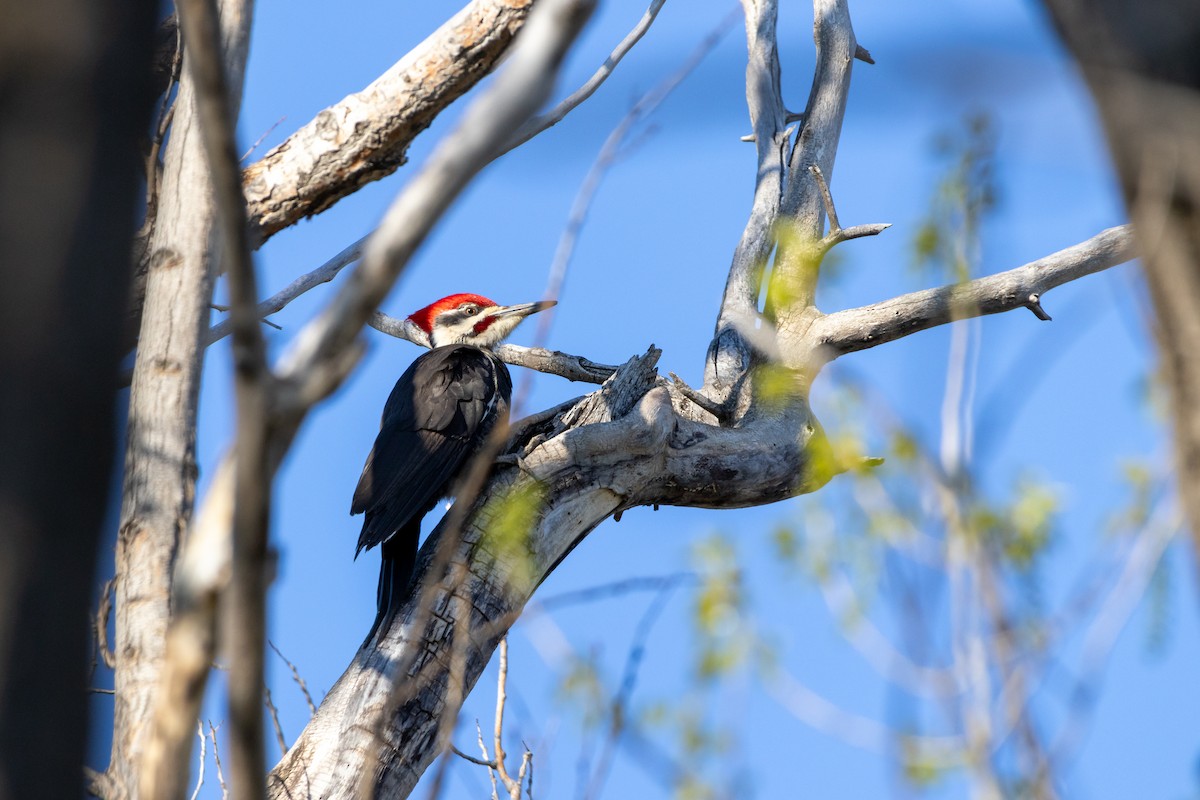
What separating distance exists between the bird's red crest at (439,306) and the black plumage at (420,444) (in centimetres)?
65

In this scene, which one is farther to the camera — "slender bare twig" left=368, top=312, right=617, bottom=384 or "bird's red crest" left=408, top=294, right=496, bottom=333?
"bird's red crest" left=408, top=294, right=496, bottom=333

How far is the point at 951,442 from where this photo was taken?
1591 mm

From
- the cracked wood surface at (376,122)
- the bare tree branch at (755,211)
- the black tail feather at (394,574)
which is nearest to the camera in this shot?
the black tail feather at (394,574)

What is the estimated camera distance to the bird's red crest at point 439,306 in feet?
21.7

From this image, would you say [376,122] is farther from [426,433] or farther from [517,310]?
[517,310]

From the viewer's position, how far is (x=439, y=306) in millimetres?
6805

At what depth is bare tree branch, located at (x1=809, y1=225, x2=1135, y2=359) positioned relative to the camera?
17.6 feet

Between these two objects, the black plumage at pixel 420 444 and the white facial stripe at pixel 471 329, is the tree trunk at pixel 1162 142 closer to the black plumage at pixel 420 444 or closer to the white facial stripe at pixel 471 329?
the black plumage at pixel 420 444

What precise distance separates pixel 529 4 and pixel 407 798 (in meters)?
2.76

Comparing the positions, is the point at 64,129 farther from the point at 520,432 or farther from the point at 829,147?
the point at 829,147

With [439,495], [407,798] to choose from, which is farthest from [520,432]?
[407,798]

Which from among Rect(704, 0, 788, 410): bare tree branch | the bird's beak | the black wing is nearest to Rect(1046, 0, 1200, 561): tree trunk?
the black wing

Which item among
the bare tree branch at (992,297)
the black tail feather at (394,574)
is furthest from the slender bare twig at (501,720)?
the bare tree branch at (992,297)

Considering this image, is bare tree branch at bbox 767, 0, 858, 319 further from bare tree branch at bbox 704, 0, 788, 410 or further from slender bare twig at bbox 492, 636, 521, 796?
slender bare twig at bbox 492, 636, 521, 796
